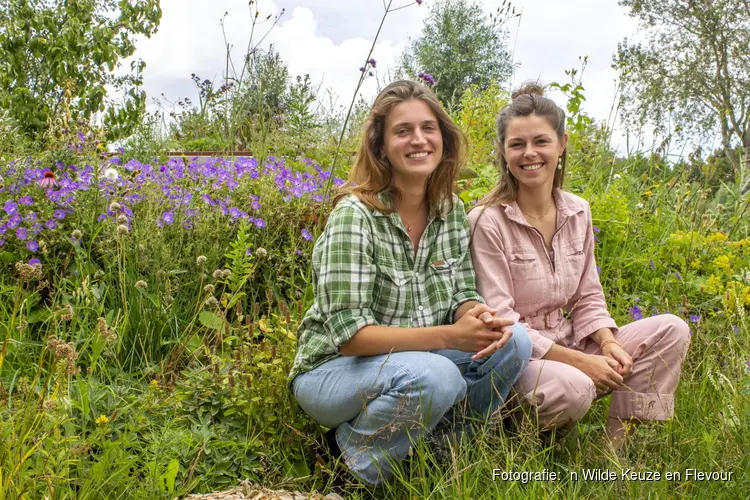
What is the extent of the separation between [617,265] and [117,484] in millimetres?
2885

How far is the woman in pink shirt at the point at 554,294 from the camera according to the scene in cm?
246

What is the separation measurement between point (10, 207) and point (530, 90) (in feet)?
7.61

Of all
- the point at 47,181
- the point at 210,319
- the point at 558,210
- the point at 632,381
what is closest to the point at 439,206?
the point at 558,210

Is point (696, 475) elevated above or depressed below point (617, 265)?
below

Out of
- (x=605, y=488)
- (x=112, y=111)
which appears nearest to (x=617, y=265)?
(x=605, y=488)

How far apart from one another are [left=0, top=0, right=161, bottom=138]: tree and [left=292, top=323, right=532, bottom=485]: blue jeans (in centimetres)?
290

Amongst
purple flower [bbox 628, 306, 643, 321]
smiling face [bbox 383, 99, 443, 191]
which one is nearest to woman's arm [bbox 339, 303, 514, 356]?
smiling face [bbox 383, 99, 443, 191]

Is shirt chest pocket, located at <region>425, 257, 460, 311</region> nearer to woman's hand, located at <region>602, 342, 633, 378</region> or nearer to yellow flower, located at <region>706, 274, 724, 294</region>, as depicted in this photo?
woman's hand, located at <region>602, 342, 633, 378</region>

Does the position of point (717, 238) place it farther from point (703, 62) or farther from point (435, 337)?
point (703, 62)

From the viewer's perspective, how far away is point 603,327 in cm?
266

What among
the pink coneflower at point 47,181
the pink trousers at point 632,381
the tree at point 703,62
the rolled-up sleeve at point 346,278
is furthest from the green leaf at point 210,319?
the tree at point 703,62

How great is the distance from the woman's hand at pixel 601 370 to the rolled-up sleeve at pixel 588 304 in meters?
0.18

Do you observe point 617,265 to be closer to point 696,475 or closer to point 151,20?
point 696,475

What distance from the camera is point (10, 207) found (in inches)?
128
